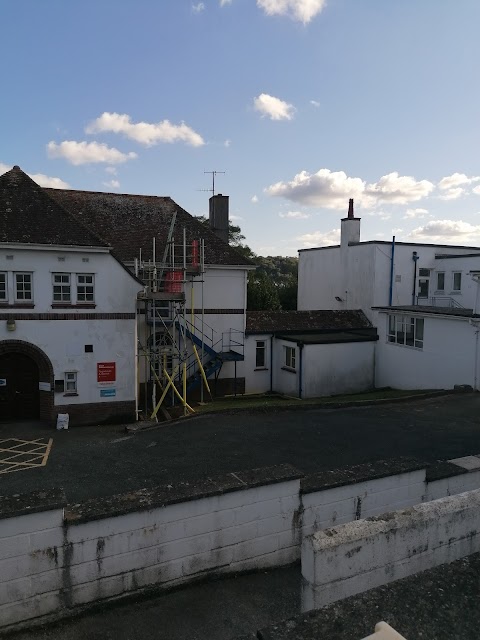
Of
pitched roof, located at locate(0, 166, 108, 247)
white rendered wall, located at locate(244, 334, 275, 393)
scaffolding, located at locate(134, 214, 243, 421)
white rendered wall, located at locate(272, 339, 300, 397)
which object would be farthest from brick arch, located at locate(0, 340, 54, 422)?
white rendered wall, located at locate(272, 339, 300, 397)

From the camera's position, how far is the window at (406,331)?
23145mm

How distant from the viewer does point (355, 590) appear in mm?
4625

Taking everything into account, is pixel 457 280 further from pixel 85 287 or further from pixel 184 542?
pixel 184 542

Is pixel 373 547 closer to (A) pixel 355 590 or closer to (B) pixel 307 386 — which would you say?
(A) pixel 355 590

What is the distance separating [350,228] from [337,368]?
36.5 feet

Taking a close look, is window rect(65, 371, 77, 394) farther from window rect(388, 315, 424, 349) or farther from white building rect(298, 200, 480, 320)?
white building rect(298, 200, 480, 320)

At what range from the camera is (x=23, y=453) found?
14.6 meters

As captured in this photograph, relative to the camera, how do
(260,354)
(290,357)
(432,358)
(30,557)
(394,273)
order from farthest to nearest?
(394,273)
(260,354)
(290,357)
(432,358)
(30,557)

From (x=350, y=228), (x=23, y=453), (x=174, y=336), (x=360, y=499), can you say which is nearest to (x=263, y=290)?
(x=350, y=228)

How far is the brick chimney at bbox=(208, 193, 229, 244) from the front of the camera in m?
29.2

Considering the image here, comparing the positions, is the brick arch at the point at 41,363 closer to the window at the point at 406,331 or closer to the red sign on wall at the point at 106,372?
the red sign on wall at the point at 106,372

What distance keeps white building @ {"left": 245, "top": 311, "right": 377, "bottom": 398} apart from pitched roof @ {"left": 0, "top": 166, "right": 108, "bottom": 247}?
33.4 ft

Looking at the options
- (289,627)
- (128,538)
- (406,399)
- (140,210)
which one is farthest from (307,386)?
(289,627)

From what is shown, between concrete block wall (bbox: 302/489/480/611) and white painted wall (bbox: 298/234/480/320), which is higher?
white painted wall (bbox: 298/234/480/320)
